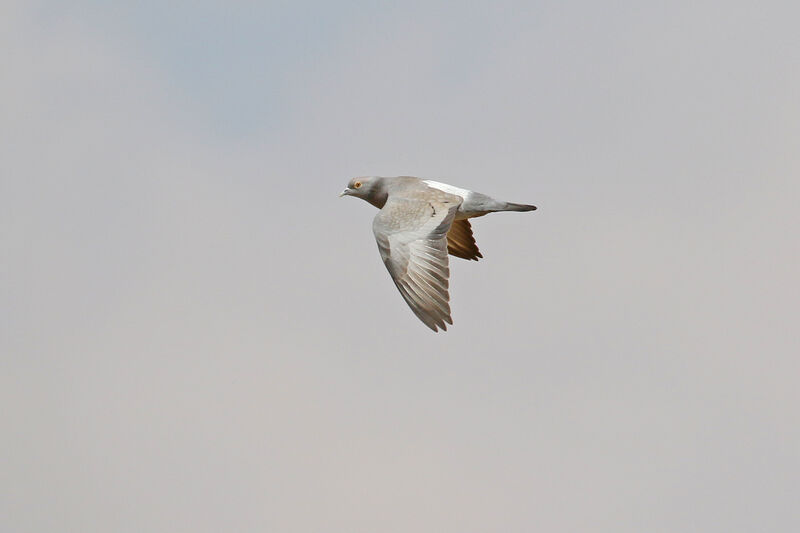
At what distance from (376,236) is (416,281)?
1.47 meters

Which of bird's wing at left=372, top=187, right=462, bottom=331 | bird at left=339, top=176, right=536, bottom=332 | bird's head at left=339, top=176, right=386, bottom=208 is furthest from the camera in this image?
bird's head at left=339, top=176, right=386, bottom=208

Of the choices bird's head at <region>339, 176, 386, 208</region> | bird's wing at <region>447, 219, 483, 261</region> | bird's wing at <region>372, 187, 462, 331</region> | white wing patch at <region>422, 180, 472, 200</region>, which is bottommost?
bird's wing at <region>372, 187, 462, 331</region>

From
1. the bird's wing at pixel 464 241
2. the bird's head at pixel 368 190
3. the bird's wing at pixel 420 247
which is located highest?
the bird's head at pixel 368 190

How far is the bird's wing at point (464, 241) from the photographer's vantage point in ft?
99.2

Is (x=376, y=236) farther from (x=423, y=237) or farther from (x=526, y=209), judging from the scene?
(x=526, y=209)

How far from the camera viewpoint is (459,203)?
92.6ft

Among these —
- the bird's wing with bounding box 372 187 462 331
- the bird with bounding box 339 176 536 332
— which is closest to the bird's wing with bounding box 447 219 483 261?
the bird with bounding box 339 176 536 332

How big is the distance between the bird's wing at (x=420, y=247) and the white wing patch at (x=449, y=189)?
51 centimetres

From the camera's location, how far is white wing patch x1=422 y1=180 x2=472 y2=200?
28.9 metres

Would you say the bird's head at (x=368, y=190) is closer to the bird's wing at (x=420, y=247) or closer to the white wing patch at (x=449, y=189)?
the white wing patch at (x=449, y=189)

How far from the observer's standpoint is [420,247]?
2614 centimetres

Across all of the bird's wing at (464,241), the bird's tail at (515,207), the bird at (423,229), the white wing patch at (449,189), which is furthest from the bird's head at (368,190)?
the bird's tail at (515,207)

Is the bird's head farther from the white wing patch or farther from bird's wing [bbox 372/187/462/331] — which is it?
bird's wing [bbox 372/187/462/331]

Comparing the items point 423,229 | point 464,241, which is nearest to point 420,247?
point 423,229
